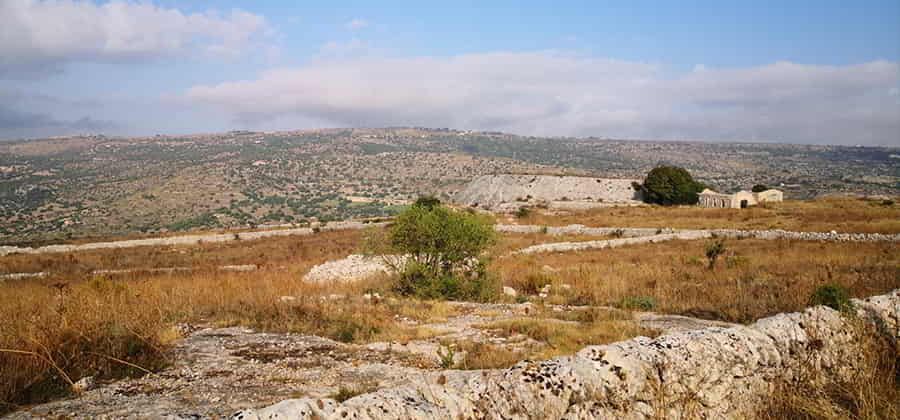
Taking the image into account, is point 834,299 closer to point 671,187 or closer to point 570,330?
point 570,330

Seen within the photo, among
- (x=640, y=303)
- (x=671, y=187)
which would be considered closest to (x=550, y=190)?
(x=671, y=187)

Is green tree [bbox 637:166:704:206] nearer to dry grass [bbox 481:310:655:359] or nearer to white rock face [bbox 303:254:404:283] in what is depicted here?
white rock face [bbox 303:254:404:283]

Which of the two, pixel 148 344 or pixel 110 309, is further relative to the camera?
pixel 110 309

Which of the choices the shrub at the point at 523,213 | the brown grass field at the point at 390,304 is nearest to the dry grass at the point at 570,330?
the brown grass field at the point at 390,304

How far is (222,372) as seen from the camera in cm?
653

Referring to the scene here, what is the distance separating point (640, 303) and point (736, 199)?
54.2 m

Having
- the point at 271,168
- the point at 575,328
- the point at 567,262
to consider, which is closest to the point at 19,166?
the point at 271,168

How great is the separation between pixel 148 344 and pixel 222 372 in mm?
1294

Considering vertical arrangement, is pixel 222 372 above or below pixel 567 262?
above

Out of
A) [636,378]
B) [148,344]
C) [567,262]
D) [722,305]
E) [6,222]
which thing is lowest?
[6,222]

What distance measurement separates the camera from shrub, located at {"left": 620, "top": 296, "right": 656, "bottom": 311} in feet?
40.8

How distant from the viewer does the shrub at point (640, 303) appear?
12423mm

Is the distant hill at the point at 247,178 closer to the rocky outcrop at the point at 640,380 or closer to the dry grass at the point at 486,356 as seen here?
the dry grass at the point at 486,356

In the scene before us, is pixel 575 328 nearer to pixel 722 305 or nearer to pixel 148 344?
pixel 722 305
